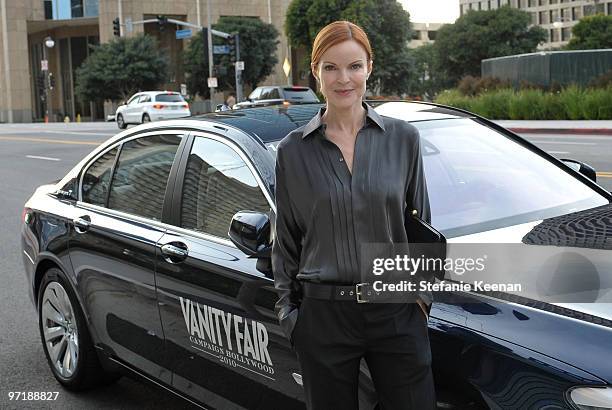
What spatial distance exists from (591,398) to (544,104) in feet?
92.4

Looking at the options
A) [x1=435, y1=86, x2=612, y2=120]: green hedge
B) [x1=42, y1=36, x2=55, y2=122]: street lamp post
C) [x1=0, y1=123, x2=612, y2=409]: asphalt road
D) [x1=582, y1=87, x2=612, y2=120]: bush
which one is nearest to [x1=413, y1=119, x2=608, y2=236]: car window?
[x1=0, y1=123, x2=612, y2=409]: asphalt road

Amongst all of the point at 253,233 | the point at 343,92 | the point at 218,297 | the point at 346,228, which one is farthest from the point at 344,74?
the point at 218,297

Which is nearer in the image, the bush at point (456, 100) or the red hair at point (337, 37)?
the red hair at point (337, 37)

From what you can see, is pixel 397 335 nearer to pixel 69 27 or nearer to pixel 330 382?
pixel 330 382

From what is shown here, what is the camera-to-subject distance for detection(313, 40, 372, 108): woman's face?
2420 mm

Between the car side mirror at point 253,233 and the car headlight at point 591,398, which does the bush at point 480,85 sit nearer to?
the car side mirror at point 253,233

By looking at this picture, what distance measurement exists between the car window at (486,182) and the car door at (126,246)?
1.28 m

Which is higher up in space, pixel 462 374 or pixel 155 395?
pixel 462 374

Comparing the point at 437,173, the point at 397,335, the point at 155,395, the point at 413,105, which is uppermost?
the point at 413,105

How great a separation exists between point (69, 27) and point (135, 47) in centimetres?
1785

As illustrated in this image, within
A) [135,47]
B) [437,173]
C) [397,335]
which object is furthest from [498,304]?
[135,47]

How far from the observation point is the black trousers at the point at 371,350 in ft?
7.57

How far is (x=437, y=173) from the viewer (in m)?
3.68

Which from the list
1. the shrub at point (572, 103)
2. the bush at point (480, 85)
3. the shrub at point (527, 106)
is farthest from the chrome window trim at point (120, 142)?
the bush at point (480, 85)
